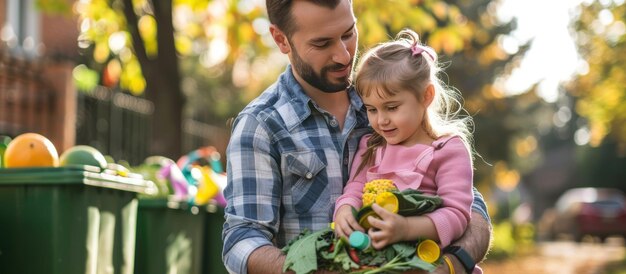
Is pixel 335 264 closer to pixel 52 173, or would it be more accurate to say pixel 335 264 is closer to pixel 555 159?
pixel 52 173

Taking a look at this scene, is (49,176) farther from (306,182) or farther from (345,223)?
(345,223)

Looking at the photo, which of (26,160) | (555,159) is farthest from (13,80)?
(555,159)

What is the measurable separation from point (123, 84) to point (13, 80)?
1.27m

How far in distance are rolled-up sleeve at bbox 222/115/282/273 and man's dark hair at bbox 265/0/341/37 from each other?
1.19ft

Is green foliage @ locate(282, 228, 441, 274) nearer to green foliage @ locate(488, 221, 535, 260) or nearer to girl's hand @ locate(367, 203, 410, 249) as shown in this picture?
girl's hand @ locate(367, 203, 410, 249)

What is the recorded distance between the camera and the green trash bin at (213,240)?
5.57 metres

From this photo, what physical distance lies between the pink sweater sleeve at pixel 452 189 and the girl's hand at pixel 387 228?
0.11 metres

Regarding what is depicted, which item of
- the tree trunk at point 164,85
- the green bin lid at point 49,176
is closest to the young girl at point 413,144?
the green bin lid at point 49,176

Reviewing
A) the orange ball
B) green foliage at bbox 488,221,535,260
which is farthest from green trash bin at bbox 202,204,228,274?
green foliage at bbox 488,221,535,260

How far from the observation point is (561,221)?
31906 millimetres

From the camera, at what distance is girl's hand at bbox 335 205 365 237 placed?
261 cm

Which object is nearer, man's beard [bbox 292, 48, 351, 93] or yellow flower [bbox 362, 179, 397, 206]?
yellow flower [bbox 362, 179, 397, 206]

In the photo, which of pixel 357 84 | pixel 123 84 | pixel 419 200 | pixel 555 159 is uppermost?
pixel 555 159

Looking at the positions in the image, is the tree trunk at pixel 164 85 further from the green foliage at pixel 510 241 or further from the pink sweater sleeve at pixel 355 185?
the green foliage at pixel 510 241
